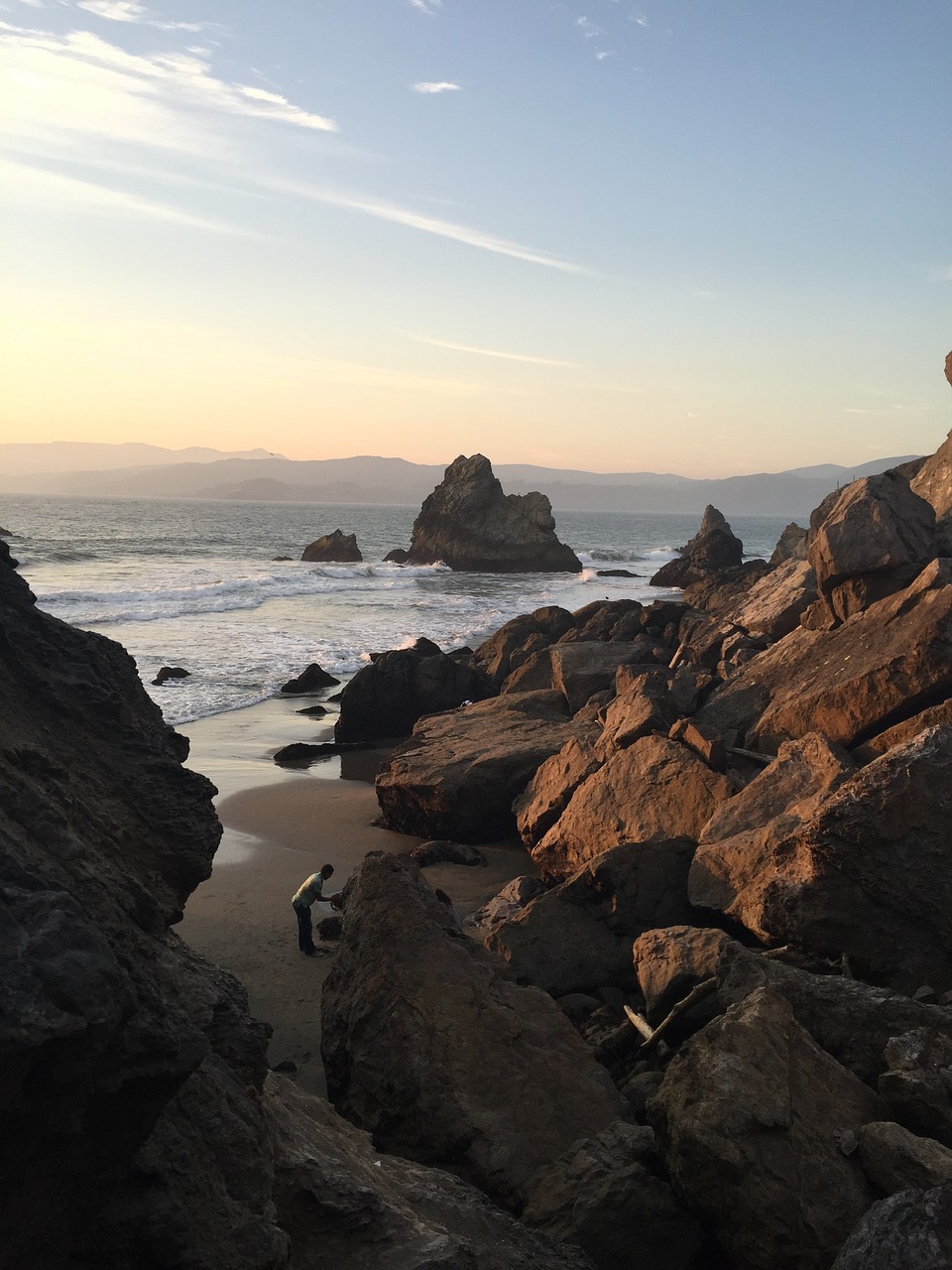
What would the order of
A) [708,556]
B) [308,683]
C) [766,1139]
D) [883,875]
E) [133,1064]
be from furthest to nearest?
[708,556] < [308,683] < [883,875] < [766,1139] < [133,1064]

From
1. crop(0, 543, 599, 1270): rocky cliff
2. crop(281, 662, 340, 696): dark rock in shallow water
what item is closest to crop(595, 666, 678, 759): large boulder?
crop(0, 543, 599, 1270): rocky cliff

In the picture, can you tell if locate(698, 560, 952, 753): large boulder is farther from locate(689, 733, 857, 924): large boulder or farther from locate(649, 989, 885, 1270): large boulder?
locate(649, 989, 885, 1270): large boulder

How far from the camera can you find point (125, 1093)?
2859 millimetres

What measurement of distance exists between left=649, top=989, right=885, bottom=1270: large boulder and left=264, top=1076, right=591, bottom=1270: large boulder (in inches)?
29.0

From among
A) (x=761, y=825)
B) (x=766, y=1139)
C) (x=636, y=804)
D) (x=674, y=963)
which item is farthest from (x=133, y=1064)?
(x=636, y=804)

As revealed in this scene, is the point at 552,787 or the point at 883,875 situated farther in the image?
the point at 552,787

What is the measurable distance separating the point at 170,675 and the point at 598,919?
16.0 m

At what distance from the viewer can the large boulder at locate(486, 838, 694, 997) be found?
25.0 ft

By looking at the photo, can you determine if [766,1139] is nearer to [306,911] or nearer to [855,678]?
[306,911]

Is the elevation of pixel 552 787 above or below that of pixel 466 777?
above

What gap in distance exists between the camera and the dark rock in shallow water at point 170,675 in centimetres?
2157

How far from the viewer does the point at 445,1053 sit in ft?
18.6

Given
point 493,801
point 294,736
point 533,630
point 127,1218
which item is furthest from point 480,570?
point 127,1218

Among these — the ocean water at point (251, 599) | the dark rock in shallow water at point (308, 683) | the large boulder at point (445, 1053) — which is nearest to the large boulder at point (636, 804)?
the large boulder at point (445, 1053)
